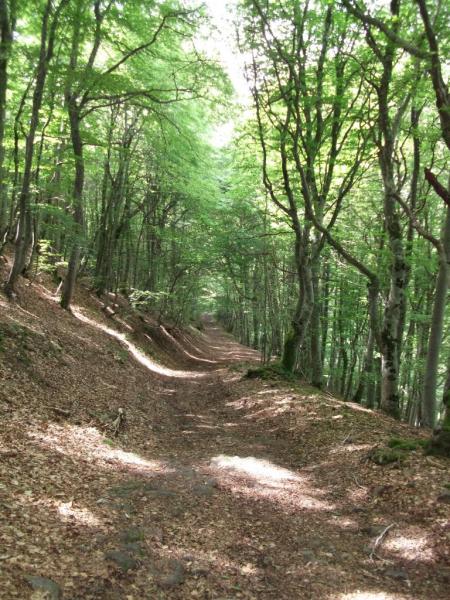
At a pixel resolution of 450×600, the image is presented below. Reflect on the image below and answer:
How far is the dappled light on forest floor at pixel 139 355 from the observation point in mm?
14944

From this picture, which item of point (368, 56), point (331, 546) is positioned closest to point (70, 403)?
point (331, 546)

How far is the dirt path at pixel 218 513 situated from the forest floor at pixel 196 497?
2cm

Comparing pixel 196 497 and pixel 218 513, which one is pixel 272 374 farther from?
pixel 218 513

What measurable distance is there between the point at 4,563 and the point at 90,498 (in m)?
1.57

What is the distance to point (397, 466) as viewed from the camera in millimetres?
6117

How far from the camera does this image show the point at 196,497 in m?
5.65

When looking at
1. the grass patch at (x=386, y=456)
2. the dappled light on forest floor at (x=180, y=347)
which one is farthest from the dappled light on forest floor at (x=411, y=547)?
the dappled light on forest floor at (x=180, y=347)

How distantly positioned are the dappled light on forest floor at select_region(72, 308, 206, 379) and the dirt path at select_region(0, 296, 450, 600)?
20.9 feet

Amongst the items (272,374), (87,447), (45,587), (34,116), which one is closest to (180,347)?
(272,374)

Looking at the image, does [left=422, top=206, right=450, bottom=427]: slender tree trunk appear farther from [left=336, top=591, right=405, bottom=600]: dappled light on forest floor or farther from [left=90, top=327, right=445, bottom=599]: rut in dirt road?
[left=336, top=591, right=405, bottom=600]: dappled light on forest floor

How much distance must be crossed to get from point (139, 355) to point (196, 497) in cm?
1097

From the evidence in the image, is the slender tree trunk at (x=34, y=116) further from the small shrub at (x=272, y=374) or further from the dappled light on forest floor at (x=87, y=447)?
the small shrub at (x=272, y=374)

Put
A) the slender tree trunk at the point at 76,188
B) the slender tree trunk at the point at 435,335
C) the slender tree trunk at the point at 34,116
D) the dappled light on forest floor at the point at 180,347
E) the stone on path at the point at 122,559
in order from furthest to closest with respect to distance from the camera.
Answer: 1. the dappled light on forest floor at the point at 180,347
2. the slender tree trunk at the point at 76,188
3. the slender tree trunk at the point at 34,116
4. the slender tree trunk at the point at 435,335
5. the stone on path at the point at 122,559

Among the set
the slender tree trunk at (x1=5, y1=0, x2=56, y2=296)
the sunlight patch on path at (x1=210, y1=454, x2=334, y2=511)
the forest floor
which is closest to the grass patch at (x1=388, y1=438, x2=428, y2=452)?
the forest floor
